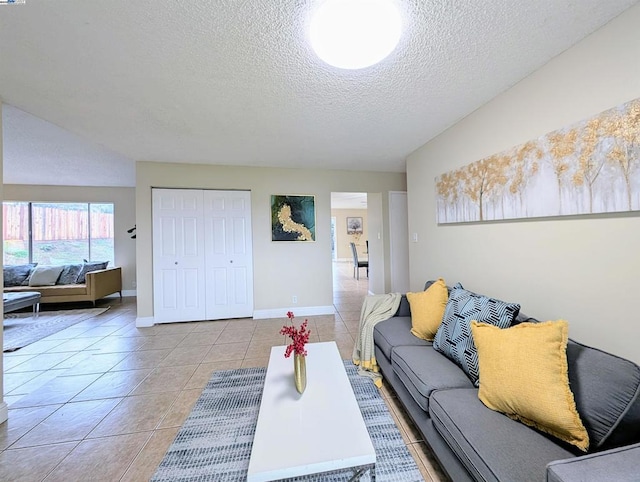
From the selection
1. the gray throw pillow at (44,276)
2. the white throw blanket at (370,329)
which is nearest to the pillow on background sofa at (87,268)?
the gray throw pillow at (44,276)

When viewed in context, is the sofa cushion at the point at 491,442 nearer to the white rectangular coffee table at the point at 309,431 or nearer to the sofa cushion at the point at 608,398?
the sofa cushion at the point at 608,398

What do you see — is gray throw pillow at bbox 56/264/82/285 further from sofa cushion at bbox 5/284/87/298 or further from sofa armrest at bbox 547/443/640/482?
sofa armrest at bbox 547/443/640/482

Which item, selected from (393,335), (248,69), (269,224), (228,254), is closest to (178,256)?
(228,254)

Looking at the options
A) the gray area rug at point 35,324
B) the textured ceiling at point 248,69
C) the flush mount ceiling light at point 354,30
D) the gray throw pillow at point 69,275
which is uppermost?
the textured ceiling at point 248,69

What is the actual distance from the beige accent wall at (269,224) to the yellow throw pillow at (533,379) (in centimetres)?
297

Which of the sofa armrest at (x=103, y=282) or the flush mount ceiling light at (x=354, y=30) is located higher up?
the flush mount ceiling light at (x=354, y=30)

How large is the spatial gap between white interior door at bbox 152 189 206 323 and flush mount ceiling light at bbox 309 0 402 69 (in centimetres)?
309

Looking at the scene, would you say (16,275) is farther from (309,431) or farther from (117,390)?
(309,431)

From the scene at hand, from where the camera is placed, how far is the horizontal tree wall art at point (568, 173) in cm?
119

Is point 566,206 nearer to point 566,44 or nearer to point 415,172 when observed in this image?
point 566,44

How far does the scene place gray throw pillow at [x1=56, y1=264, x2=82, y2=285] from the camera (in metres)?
4.64

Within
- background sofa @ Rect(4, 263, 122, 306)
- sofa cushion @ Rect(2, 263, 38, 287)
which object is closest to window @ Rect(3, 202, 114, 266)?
background sofa @ Rect(4, 263, 122, 306)

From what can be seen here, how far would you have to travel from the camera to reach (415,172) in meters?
3.18

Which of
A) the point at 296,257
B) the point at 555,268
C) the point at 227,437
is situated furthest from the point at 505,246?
the point at 296,257
